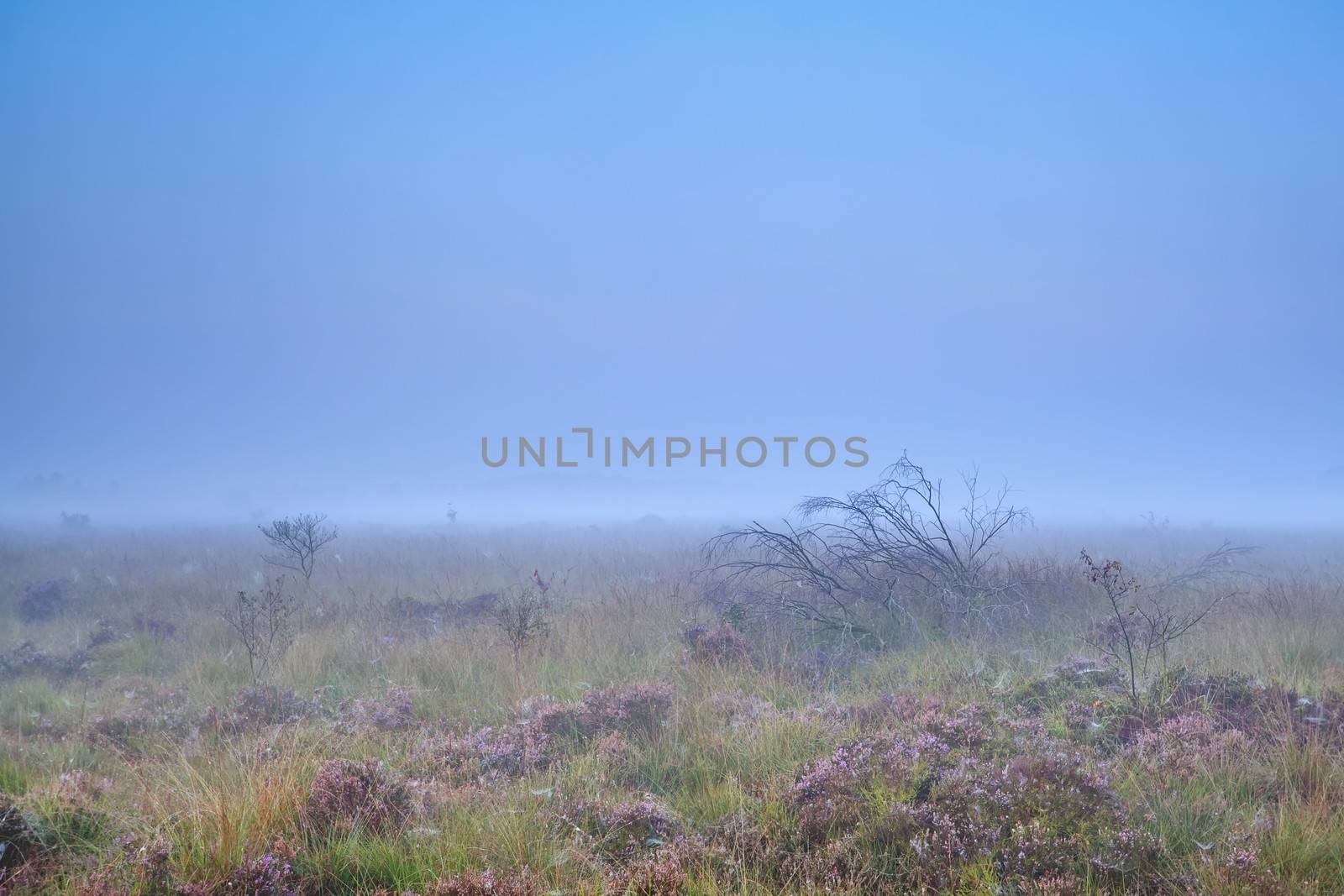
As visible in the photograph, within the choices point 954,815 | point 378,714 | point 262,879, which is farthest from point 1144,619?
point 262,879

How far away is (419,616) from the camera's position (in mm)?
11062

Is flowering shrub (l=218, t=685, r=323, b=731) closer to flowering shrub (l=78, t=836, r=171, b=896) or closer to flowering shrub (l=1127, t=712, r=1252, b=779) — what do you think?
flowering shrub (l=78, t=836, r=171, b=896)

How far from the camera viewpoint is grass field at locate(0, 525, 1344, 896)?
120 inches

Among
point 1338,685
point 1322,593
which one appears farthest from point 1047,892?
point 1322,593

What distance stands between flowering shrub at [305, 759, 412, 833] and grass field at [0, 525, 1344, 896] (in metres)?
0.02

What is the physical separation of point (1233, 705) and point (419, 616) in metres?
10.1

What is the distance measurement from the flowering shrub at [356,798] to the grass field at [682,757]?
0.02 meters

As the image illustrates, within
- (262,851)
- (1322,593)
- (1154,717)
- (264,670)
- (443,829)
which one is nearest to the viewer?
(262,851)

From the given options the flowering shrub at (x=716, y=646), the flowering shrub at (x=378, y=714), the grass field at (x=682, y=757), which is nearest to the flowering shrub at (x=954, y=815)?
the grass field at (x=682, y=757)

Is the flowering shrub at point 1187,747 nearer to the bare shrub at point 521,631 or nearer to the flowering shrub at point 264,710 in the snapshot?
the bare shrub at point 521,631

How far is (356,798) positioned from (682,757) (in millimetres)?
2078

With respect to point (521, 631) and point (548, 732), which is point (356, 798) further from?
point (521, 631)

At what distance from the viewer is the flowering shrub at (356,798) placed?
347cm

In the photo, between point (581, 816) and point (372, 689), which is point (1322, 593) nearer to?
point (581, 816)
